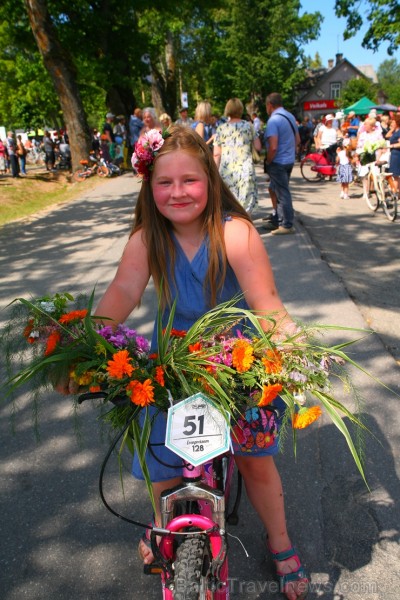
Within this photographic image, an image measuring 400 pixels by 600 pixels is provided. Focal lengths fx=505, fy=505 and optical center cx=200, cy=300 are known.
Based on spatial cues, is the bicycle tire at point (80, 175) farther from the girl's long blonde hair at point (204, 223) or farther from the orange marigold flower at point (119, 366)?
the orange marigold flower at point (119, 366)

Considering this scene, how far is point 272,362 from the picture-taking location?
1439 millimetres

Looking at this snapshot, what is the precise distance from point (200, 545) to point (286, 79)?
4958cm

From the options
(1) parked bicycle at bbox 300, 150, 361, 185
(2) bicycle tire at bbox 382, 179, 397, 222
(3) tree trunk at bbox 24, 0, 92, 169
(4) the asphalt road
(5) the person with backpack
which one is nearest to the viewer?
(4) the asphalt road

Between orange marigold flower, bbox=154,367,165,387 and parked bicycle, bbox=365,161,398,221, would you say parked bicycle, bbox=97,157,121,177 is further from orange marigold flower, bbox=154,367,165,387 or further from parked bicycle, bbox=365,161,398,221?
orange marigold flower, bbox=154,367,165,387

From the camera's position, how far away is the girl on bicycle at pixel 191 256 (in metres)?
1.82

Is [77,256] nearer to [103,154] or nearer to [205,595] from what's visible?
[205,595]

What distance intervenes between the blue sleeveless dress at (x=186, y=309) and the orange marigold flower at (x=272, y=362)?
0.41m

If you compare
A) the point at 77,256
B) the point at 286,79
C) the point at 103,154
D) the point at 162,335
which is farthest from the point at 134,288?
the point at 286,79

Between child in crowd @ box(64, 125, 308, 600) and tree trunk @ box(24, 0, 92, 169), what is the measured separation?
15.2 metres

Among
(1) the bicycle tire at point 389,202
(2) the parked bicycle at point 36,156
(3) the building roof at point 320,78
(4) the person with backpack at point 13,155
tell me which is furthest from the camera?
(3) the building roof at point 320,78

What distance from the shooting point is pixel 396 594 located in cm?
203

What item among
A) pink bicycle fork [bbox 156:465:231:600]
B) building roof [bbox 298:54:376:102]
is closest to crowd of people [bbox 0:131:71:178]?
pink bicycle fork [bbox 156:465:231:600]

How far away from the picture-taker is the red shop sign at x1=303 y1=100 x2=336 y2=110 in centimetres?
6208

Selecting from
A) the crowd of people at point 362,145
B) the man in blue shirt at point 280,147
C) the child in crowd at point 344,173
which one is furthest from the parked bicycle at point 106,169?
the man in blue shirt at point 280,147
